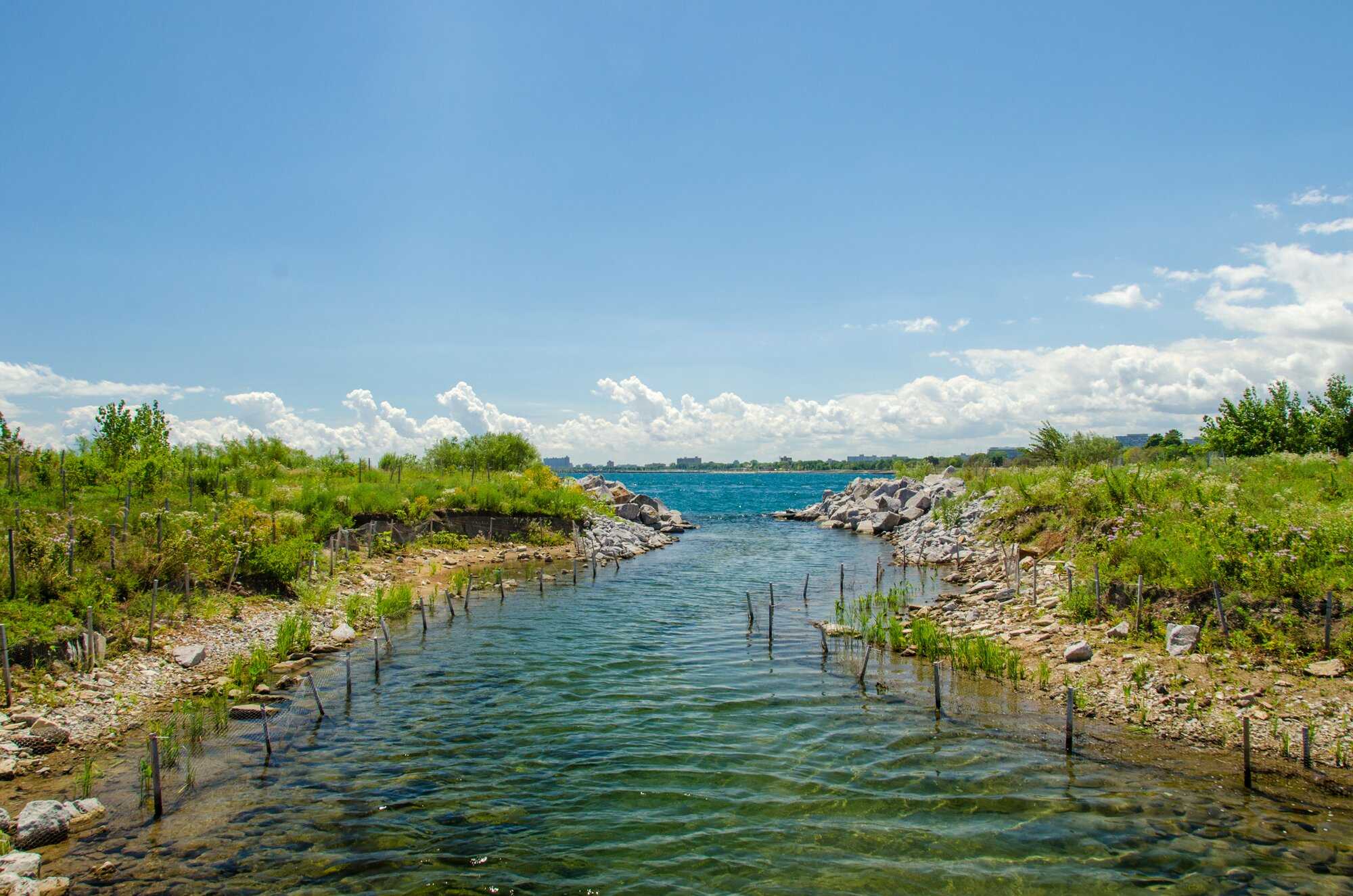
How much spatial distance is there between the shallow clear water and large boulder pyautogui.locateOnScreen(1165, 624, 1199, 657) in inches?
108

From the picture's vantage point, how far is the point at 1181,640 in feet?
45.1

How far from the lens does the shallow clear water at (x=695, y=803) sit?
8.45 m

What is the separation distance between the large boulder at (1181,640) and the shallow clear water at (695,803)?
2.75 m

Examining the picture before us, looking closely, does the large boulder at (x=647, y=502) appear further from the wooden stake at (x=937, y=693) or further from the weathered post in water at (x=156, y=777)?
the weathered post in water at (x=156, y=777)

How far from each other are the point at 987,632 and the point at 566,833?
13.0 meters

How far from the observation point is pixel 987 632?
18297 mm

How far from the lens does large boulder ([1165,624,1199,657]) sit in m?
13.6

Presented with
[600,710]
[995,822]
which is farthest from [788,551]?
[995,822]

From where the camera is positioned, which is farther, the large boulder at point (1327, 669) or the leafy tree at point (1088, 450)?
the leafy tree at point (1088, 450)

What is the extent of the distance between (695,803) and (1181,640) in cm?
1023

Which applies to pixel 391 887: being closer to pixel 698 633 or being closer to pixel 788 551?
pixel 698 633

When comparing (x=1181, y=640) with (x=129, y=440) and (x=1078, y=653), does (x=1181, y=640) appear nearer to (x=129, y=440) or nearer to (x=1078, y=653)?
(x=1078, y=653)

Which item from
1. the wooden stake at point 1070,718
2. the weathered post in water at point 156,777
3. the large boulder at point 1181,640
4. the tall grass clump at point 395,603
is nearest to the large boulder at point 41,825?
the weathered post in water at point 156,777

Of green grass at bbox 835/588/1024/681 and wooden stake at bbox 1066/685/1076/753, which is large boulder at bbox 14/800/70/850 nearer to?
wooden stake at bbox 1066/685/1076/753
